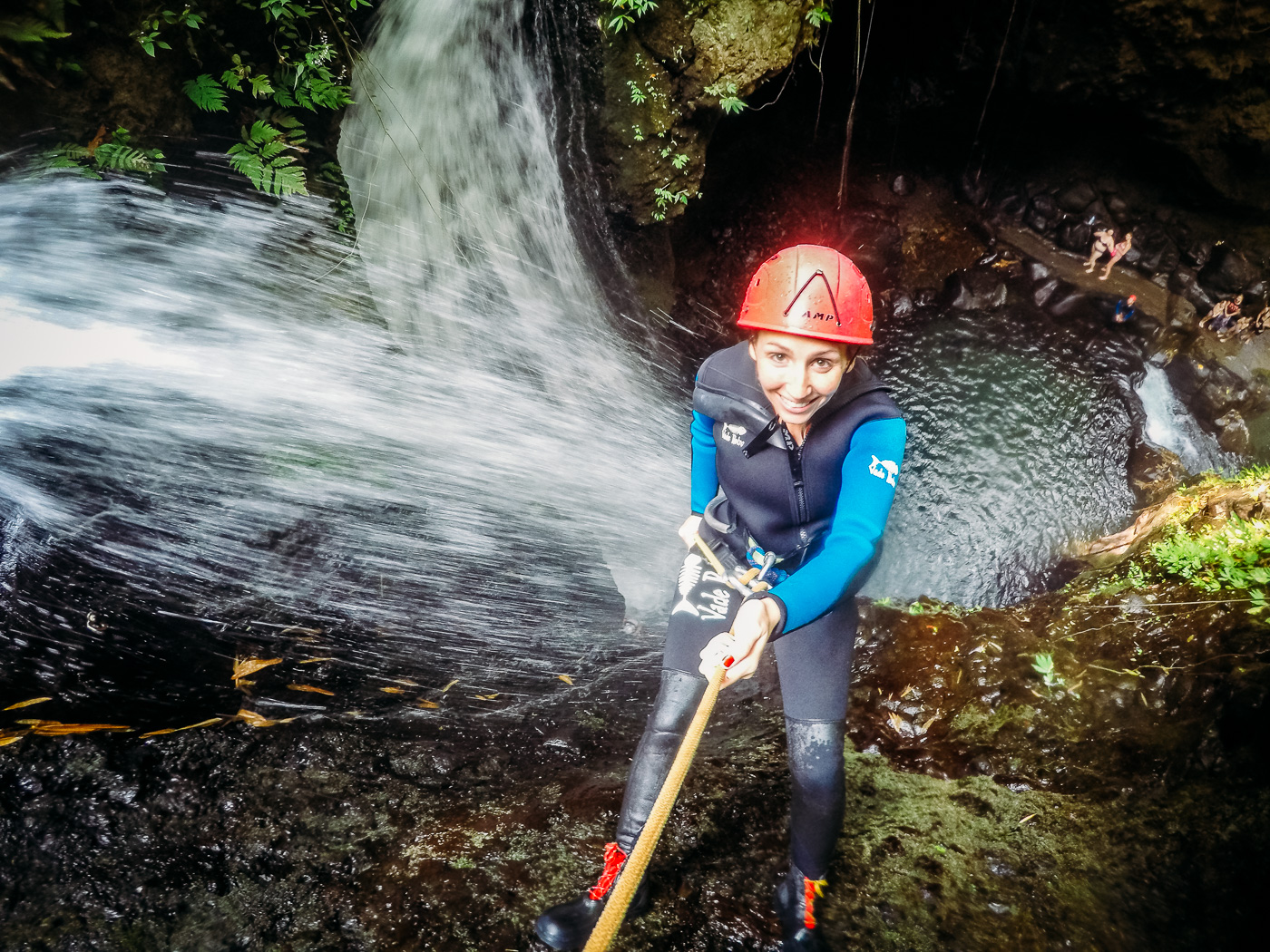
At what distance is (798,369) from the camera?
2068 millimetres

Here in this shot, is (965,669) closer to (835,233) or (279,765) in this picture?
(279,765)

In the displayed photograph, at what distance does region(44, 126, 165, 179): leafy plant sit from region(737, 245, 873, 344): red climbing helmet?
458cm

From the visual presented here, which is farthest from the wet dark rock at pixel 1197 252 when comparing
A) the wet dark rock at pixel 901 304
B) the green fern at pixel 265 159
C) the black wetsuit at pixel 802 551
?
the green fern at pixel 265 159

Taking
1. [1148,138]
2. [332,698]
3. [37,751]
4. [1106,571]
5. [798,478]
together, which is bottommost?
[332,698]

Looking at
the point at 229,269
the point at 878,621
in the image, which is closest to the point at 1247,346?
the point at 878,621

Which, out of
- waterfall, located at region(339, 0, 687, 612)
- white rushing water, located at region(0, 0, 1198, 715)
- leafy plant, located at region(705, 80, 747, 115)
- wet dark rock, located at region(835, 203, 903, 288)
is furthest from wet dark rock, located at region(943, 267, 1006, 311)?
waterfall, located at region(339, 0, 687, 612)

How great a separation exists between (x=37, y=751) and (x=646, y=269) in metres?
5.81

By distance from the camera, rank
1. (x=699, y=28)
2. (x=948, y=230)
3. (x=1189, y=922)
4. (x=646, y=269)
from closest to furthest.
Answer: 1. (x=1189, y=922)
2. (x=699, y=28)
3. (x=646, y=269)
4. (x=948, y=230)

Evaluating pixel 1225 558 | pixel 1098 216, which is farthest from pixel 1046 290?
pixel 1225 558

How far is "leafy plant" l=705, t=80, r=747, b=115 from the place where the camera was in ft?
17.5

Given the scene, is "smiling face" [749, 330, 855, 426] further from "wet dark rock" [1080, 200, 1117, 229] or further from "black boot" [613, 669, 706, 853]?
"wet dark rock" [1080, 200, 1117, 229]

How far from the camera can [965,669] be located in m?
3.34

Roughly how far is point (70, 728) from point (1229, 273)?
10878 mm

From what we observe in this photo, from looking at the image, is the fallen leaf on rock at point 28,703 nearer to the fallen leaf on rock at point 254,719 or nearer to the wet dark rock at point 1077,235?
the fallen leaf on rock at point 254,719
